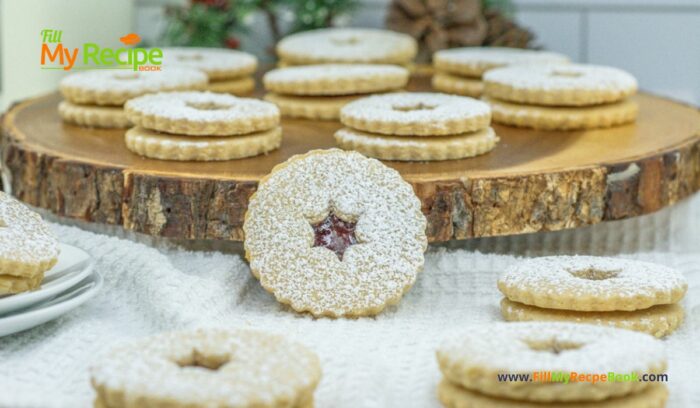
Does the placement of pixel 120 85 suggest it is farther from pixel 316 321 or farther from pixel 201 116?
pixel 316 321

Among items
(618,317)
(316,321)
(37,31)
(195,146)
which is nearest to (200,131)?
(195,146)

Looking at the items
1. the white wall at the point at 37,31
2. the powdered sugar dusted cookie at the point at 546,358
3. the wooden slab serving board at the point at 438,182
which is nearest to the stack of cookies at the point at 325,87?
the wooden slab serving board at the point at 438,182

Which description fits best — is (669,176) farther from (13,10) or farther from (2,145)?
(13,10)

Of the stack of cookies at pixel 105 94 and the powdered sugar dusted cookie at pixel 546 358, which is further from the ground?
the stack of cookies at pixel 105 94

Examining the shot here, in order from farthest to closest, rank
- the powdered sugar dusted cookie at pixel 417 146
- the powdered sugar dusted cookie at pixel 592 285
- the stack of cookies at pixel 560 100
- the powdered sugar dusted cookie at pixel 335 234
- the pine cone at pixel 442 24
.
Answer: the pine cone at pixel 442 24 < the stack of cookies at pixel 560 100 < the powdered sugar dusted cookie at pixel 417 146 < the powdered sugar dusted cookie at pixel 335 234 < the powdered sugar dusted cookie at pixel 592 285

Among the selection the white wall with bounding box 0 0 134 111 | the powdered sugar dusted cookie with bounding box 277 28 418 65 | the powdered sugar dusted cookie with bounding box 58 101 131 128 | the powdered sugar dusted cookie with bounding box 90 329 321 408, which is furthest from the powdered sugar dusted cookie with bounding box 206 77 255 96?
the powdered sugar dusted cookie with bounding box 90 329 321 408

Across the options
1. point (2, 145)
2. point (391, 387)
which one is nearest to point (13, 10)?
point (2, 145)

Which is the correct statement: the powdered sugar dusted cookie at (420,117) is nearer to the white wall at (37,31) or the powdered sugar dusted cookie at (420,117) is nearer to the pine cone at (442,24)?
the pine cone at (442,24)
